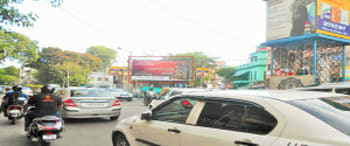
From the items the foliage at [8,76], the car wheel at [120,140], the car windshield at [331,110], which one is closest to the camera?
the car windshield at [331,110]

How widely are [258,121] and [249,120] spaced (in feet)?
0.35

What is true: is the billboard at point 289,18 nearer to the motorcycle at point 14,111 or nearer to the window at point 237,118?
the window at point 237,118

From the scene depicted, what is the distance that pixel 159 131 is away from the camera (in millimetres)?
3525

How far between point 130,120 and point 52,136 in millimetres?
1882

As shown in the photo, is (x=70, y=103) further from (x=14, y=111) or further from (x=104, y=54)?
(x=104, y=54)

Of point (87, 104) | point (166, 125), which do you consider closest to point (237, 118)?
point (166, 125)

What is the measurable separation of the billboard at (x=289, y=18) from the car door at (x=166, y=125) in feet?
51.4

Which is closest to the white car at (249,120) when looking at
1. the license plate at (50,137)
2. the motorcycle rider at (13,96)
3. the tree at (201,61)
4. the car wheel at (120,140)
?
the car wheel at (120,140)

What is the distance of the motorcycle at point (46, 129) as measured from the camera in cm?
498

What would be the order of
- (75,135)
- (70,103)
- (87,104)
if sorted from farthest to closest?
(87,104) → (70,103) → (75,135)

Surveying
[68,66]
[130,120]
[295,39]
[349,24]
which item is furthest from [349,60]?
[68,66]

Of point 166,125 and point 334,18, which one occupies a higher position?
point 334,18

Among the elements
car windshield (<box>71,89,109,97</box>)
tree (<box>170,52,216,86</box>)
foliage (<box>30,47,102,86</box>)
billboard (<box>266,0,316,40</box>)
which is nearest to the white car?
car windshield (<box>71,89,109,97</box>)

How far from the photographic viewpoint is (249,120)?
2652 millimetres
